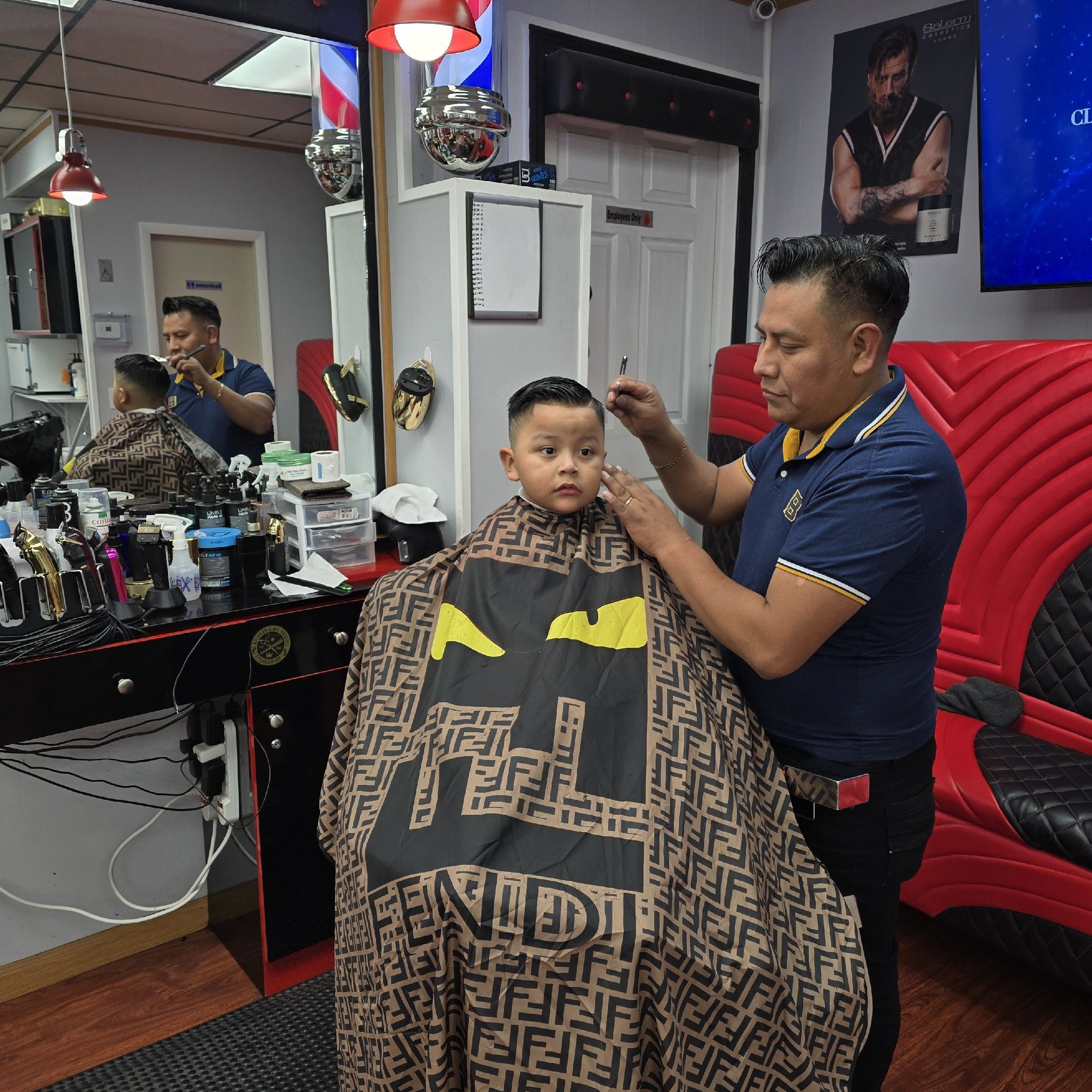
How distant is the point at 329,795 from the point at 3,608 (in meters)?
0.85

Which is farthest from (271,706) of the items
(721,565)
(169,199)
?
(721,565)

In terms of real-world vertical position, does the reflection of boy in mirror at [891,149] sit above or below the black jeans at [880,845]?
above

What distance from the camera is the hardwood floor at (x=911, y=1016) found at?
1.90m

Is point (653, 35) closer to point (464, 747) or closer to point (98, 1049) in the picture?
point (464, 747)

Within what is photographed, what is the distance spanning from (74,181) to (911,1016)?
107 inches

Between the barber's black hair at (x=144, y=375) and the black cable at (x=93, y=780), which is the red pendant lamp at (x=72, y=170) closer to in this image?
the barber's black hair at (x=144, y=375)

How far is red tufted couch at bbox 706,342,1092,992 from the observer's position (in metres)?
2.00

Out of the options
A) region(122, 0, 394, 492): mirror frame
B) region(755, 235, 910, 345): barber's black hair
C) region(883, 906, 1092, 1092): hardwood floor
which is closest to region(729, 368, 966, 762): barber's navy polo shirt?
region(755, 235, 910, 345): barber's black hair

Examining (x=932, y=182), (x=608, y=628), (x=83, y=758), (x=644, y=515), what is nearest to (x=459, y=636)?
(x=608, y=628)

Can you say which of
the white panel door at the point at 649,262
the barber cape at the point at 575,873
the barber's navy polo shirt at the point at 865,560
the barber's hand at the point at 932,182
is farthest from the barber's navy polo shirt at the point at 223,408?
the barber's hand at the point at 932,182

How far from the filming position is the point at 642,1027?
44.3 inches

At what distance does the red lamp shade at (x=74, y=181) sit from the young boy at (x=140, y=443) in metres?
0.38

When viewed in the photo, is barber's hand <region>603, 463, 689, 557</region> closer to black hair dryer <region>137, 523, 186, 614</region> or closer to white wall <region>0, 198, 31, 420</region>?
black hair dryer <region>137, 523, 186, 614</region>

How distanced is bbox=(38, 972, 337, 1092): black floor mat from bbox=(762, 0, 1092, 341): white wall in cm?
269
